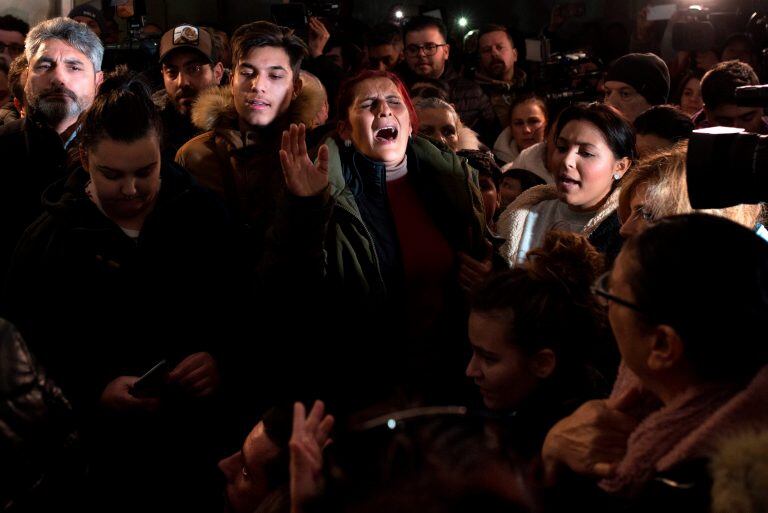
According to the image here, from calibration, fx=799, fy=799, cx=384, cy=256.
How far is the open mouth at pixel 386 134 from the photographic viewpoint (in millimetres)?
2861

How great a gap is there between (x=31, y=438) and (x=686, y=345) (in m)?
1.09

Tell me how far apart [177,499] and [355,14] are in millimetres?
7775

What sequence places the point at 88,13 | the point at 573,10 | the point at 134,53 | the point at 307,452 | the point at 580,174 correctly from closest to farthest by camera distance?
the point at 307,452 → the point at 580,174 → the point at 134,53 → the point at 88,13 → the point at 573,10

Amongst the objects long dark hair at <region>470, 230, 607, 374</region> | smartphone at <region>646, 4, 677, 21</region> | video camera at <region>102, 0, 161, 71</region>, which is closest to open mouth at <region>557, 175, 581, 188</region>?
long dark hair at <region>470, 230, 607, 374</region>

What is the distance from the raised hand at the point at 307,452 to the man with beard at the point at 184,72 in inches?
108

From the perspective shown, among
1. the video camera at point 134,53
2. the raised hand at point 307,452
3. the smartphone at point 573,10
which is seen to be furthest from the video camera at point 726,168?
the smartphone at point 573,10

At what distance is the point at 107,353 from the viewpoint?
2424 millimetres

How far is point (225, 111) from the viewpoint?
3.29 metres

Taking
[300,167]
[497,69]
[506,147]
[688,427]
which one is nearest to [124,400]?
[300,167]

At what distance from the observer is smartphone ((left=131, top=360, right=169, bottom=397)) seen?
2291 mm

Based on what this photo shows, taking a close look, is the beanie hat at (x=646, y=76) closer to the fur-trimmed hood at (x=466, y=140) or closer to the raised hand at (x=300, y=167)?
the fur-trimmed hood at (x=466, y=140)

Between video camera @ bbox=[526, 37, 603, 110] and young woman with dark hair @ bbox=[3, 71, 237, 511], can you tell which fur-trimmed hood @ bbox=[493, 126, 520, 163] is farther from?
young woman with dark hair @ bbox=[3, 71, 237, 511]

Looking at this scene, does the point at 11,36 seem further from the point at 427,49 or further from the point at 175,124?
the point at 427,49

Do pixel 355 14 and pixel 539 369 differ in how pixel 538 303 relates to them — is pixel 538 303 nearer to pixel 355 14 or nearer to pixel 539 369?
pixel 539 369
